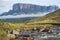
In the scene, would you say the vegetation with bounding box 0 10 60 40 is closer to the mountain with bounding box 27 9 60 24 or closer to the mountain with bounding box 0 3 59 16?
the mountain with bounding box 27 9 60 24

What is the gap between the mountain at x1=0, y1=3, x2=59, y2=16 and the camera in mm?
4961

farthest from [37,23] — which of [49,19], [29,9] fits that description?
[29,9]

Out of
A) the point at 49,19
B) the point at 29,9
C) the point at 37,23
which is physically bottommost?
the point at 37,23

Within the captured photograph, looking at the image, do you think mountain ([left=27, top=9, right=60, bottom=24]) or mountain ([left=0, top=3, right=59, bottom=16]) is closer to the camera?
mountain ([left=27, top=9, right=60, bottom=24])

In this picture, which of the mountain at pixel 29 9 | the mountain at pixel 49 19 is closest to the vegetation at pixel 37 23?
the mountain at pixel 49 19

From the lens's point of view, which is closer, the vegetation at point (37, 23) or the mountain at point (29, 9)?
the vegetation at point (37, 23)

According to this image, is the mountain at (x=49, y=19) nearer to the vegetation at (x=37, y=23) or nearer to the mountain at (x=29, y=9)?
the vegetation at (x=37, y=23)

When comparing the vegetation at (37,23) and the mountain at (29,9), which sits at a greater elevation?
the mountain at (29,9)

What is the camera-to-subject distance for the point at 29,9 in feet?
16.4

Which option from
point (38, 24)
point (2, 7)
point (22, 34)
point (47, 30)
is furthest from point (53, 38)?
A: point (2, 7)

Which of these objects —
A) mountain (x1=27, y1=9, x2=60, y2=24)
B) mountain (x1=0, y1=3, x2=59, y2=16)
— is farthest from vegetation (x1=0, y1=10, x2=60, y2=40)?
mountain (x1=0, y1=3, x2=59, y2=16)

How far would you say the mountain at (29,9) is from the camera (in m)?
4.96

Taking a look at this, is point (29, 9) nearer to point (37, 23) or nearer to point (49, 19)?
point (37, 23)

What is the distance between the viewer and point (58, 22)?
484cm
